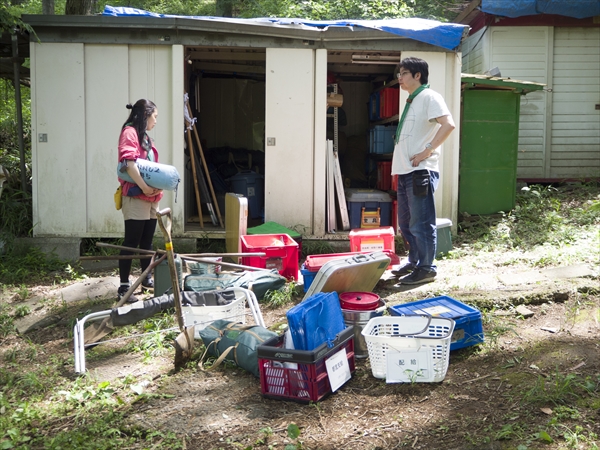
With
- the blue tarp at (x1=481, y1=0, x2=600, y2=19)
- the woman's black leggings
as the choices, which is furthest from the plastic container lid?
the blue tarp at (x1=481, y1=0, x2=600, y2=19)

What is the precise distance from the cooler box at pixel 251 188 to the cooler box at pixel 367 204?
1580 millimetres

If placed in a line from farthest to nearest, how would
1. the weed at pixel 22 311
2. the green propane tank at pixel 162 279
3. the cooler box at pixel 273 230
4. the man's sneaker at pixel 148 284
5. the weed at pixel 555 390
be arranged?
the cooler box at pixel 273 230
the man's sneaker at pixel 148 284
the weed at pixel 22 311
the green propane tank at pixel 162 279
the weed at pixel 555 390

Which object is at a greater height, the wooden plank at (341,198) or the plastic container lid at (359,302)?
the wooden plank at (341,198)

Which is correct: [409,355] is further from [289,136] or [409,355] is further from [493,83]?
[493,83]

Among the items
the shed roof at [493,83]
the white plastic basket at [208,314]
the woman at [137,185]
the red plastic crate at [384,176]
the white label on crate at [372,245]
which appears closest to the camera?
the white plastic basket at [208,314]

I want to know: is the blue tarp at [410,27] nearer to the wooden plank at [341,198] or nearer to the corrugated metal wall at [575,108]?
the wooden plank at [341,198]

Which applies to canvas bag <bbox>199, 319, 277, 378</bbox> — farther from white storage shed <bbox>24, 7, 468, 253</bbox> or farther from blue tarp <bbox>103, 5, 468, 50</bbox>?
blue tarp <bbox>103, 5, 468, 50</bbox>

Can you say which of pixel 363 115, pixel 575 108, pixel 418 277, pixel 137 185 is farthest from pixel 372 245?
pixel 575 108

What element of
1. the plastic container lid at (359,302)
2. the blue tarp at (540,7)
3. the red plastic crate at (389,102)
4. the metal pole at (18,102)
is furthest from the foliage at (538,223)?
the metal pole at (18,102)

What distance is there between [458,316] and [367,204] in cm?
414

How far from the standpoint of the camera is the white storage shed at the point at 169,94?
24.5 feet

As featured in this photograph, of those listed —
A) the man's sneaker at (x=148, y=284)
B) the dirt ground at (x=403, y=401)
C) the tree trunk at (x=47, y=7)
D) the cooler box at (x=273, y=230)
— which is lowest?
the dirt ground at (x=403, y=401)

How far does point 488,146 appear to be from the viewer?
878 centimetres

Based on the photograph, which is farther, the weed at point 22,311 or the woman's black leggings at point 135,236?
the weed at point 22,311
